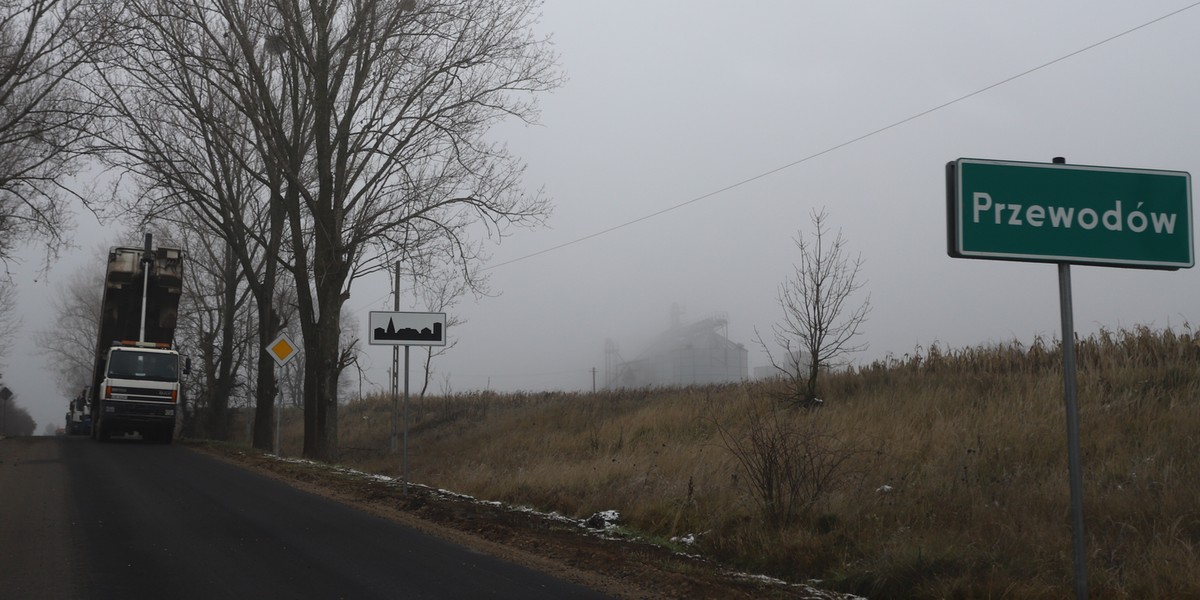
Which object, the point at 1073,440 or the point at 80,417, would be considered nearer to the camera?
the point at 1073,440

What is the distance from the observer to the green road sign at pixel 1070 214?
5.48 meters

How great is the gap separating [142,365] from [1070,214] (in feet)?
91.1

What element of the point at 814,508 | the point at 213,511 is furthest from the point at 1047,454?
the point at 213,511

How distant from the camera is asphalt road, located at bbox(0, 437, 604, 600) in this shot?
7.54 m

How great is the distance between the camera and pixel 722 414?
1914 cm

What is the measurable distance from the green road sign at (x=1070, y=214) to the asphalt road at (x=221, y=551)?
4105 mm

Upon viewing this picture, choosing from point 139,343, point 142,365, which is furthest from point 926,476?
point 139,343

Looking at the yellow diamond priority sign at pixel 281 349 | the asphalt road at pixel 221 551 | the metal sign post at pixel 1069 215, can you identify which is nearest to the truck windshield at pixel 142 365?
the yellow diamond priority sign at pixel 281 349

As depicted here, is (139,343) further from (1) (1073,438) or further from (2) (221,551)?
(1) (1073,438)

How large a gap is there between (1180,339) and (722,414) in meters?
8.00

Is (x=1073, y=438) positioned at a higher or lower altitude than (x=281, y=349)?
lower

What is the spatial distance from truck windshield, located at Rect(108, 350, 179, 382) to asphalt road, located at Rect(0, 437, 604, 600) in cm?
1323

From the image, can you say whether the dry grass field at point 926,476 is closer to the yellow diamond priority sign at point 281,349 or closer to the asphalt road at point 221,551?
the asphalt road at point 221,551

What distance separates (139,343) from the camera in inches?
1117
